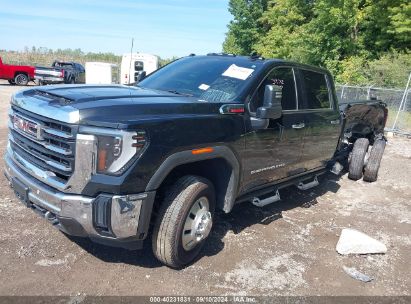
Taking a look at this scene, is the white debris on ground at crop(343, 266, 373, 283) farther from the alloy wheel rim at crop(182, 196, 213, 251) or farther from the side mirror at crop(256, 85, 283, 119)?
the side mirror at crop(256, 85, 283, 119)

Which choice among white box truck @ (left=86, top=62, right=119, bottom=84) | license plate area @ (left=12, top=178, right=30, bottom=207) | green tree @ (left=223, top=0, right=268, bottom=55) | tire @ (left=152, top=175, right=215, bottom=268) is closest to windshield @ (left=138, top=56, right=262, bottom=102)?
tire @ (left=152, top=175, right=215, bottom=268)

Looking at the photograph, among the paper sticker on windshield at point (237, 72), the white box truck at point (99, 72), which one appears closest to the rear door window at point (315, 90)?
the paper sticker on windshield at point (237, 72)

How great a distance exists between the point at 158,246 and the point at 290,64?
9.48 ft

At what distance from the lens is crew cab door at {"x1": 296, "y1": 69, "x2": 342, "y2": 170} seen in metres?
5.39

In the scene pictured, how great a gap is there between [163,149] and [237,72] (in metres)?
1.68

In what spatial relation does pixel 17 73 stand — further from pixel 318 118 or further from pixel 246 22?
pixel 318 118

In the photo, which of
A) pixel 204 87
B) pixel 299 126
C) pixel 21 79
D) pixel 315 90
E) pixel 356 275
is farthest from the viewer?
pixel 21 79

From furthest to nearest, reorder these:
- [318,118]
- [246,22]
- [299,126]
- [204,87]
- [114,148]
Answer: [246,22] < [318,118] < [299,126] < [204,87] < [114,148]

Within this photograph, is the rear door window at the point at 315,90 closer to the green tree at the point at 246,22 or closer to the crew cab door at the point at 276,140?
the crew cab door at the point at 276,140

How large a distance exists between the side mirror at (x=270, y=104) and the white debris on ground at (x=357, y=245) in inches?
67.4

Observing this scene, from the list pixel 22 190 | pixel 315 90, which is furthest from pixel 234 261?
pixel 315 90

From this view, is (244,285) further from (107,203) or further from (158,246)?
(107,203)

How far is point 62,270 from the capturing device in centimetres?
366

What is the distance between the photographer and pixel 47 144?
3.29 meters
